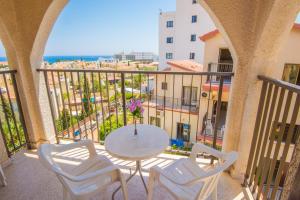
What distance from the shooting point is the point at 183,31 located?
15.9 metres

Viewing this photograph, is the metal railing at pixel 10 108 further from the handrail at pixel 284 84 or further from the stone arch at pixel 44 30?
the handrail at pixel 284 84

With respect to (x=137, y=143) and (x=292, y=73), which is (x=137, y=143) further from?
(x=292, y=73)

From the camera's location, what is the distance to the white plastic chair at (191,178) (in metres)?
1.01

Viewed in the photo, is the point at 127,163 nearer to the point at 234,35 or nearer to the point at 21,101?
the point at 21,101

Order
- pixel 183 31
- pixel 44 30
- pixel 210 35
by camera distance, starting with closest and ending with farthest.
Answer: pixel 44 30 < pixel 210 35 < pixel 183 31

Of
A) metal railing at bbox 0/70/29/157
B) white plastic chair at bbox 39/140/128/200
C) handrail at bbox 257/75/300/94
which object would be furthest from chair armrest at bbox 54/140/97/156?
handrail at bbox 257/75/300/94

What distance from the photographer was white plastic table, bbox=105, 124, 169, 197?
1323mm

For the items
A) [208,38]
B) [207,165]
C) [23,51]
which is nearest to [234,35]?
[207,165]

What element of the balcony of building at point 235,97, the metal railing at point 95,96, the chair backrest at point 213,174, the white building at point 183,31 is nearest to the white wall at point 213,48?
the metal railing at point 95,96

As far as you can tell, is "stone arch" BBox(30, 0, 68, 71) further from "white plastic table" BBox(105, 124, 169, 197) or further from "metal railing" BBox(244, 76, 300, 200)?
"metal railing" BBox(244, 76, 300, 200)

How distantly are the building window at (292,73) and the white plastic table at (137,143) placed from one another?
497 centimetres

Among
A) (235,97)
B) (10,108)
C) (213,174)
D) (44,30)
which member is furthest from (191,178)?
(10,108)

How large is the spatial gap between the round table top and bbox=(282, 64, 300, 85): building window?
4.97 meters

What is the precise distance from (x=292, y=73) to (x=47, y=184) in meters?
6.28
